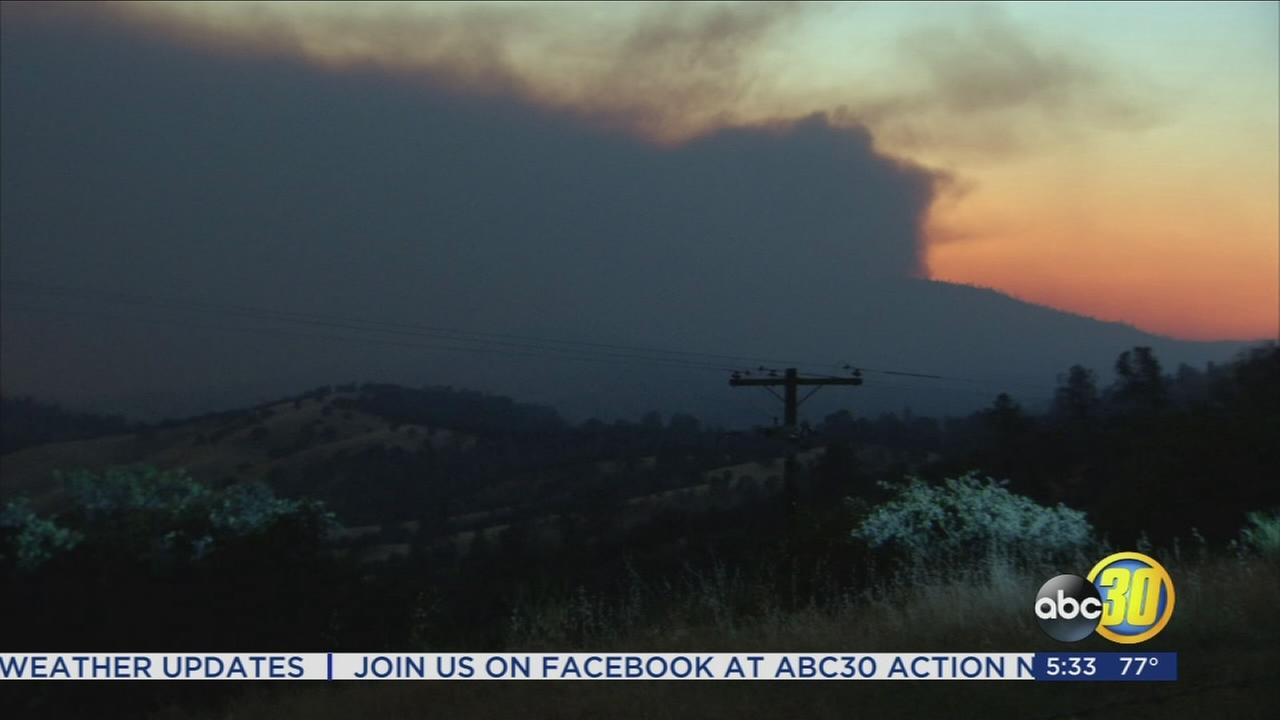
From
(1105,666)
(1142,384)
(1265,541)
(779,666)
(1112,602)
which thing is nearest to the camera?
(1105,666)

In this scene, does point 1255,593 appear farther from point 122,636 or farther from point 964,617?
point 122,636

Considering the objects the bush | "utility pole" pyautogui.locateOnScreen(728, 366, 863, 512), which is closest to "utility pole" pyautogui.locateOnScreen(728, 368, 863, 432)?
"utility pole" pyautogui.locateOnScreen(728, 366, 863, 512)

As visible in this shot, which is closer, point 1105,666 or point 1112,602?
point 1105,666

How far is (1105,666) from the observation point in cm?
728

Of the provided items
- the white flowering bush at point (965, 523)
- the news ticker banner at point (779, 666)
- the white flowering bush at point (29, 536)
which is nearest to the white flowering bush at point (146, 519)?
the white flowering bush at point (29, 536)

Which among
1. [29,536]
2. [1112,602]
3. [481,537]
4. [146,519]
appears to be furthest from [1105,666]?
[481,537]

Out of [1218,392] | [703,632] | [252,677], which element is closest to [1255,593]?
[703,632]

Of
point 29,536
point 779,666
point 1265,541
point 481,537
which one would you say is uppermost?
point 29,536

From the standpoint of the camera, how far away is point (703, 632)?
376 inches

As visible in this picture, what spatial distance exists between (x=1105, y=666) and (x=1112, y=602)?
85cm

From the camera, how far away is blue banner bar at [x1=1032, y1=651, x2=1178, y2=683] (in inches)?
280

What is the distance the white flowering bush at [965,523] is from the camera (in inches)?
675

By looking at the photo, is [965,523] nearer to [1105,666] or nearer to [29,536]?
[1105,666]

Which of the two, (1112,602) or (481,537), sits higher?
(1112,602)
